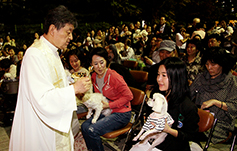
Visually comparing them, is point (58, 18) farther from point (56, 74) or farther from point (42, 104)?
point (42, 104)

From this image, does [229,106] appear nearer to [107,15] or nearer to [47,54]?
[47,54]

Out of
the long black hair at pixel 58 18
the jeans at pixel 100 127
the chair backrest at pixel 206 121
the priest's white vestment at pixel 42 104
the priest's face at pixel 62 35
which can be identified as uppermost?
the long black hair at pixel 58 18

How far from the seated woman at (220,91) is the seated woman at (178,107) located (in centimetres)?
81

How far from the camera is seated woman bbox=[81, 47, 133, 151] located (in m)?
2.77

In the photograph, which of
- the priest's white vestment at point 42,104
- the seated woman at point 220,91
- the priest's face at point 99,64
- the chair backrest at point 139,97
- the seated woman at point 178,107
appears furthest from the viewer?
the chair backrest at point 139,97

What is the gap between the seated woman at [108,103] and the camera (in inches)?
109

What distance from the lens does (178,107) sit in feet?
6.88

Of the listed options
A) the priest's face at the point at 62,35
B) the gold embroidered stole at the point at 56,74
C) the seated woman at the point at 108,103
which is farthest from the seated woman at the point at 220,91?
the priest's face at the point at 62,35

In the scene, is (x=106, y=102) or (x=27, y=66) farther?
(x=106, y=102)

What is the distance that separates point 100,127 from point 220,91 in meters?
1.80

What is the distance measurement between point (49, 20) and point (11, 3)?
22.3 m

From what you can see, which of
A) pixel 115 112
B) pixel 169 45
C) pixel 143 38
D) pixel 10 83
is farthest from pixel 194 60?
pixel 143 38

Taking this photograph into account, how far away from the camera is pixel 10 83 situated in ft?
13.6

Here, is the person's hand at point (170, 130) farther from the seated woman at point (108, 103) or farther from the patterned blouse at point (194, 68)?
the patterned blouse at point (194, 68)
